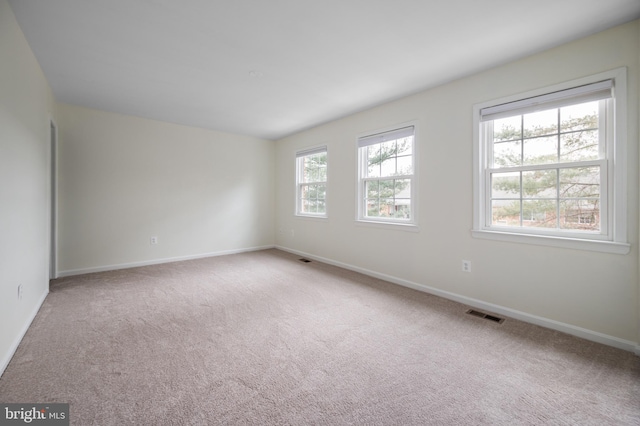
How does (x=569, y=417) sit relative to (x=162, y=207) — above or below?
below

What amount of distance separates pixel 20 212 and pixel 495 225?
440cm

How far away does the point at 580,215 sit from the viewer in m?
2.33

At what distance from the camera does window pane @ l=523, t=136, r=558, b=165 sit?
2.45 meters

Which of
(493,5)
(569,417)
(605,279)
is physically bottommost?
(569,417)

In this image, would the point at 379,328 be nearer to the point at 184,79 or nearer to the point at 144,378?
the point at 144,378

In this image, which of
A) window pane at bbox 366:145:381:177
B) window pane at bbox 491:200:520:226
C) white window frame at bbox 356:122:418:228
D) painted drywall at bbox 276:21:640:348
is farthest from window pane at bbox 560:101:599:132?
window pane at bbox 366:145:381:177

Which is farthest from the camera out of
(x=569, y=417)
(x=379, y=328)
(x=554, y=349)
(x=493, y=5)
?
(x=379, y=328)

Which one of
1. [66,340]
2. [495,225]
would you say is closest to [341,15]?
[495,225]

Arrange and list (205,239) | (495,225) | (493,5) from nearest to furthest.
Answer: (493,5), (495,225), (205,239)

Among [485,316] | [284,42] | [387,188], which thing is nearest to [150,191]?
[284,42]

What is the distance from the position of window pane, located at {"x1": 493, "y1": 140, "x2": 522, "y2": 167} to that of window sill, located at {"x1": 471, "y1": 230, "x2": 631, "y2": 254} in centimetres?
72

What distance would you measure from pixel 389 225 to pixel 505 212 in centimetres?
138

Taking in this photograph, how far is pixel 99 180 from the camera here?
410 cm

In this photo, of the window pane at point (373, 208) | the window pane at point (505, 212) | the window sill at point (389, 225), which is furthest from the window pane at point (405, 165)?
the window pane at point (505, 212)
